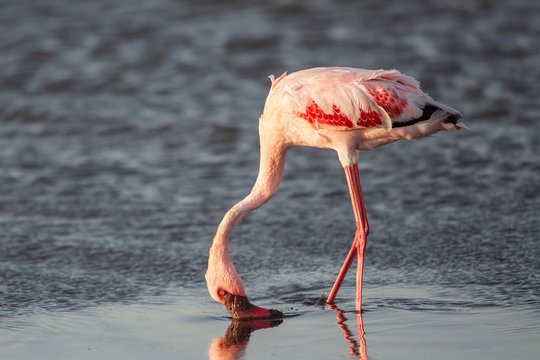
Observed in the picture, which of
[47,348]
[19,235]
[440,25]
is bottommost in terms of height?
[47,348]

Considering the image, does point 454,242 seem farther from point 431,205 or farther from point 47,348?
point 47,348

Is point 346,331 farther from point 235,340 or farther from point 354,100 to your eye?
point 354,100

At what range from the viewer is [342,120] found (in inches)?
256

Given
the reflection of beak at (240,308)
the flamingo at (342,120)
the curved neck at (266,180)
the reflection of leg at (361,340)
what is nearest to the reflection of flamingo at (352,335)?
the reflection of leg at (361,340)

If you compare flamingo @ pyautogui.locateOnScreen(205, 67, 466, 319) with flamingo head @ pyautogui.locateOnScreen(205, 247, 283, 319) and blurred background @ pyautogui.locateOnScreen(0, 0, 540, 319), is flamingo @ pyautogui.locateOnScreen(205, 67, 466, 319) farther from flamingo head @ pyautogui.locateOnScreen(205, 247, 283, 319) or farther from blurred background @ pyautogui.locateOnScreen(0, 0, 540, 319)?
blurred background @ pyautogui.locateOnScreen(0, 0, 540, 319)

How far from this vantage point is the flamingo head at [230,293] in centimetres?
597

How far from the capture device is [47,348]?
546cm

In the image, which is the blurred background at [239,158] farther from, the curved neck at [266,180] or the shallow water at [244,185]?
the curved neck at [266,180]

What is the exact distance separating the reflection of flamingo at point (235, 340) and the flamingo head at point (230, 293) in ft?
0.18

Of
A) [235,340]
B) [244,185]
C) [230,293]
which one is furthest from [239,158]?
[235,340]

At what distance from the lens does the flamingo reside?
20.9ft

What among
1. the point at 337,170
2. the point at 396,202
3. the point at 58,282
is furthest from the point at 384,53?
the point at 58,282

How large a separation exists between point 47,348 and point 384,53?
958cm

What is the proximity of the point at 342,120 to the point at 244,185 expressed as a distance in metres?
3.44
